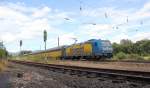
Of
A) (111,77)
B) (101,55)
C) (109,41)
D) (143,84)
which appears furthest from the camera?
(109,41)

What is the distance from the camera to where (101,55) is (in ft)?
143

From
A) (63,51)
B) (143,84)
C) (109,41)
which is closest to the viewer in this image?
(143,84)

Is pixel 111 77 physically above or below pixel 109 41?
below

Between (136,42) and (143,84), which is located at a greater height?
(136,42)

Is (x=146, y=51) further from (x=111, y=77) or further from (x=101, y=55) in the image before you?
(x=111, y=77)

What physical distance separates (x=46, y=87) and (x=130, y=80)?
12.4 ft

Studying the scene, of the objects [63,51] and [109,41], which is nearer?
[109,41]

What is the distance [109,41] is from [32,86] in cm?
3491

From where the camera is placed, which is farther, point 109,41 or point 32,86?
point 109,41

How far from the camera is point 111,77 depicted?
49.8 feet

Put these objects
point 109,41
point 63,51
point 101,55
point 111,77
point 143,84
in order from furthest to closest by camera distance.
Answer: point 63,51
point 109,41
point 101,55
point 111,77
point 143,84

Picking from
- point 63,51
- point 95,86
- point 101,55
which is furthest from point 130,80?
point 63,51

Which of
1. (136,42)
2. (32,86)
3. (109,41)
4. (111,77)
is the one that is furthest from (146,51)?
(32,86)

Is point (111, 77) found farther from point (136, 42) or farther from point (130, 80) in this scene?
point (136, 42)
